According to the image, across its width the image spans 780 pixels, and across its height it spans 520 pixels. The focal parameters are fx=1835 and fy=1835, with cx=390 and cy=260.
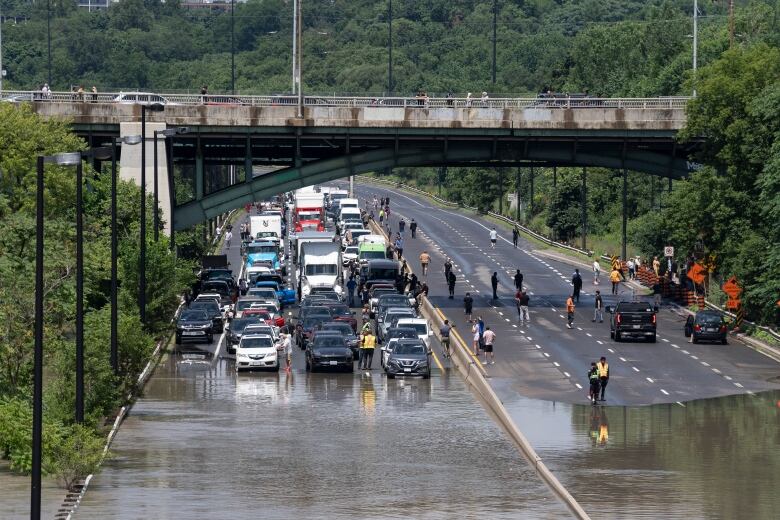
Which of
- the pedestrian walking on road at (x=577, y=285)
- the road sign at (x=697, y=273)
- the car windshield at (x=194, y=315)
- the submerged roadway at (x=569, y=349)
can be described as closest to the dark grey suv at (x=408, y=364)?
the submerged roadway at (x=569, y=349)

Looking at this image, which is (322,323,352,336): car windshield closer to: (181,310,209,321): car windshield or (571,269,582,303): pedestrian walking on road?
(181,310,209,321): car windshield

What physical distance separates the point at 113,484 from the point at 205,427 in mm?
9379

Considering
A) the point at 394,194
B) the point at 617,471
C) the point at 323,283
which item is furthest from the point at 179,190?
the point at 617,471

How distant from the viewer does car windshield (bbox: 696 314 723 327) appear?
69188mm

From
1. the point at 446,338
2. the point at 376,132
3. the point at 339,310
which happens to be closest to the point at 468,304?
the point at 339,310

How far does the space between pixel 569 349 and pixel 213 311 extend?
14.7m

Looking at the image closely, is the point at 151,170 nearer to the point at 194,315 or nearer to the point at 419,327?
the point at 194,315

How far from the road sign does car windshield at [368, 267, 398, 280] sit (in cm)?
1453

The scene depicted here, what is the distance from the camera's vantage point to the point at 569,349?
222ft

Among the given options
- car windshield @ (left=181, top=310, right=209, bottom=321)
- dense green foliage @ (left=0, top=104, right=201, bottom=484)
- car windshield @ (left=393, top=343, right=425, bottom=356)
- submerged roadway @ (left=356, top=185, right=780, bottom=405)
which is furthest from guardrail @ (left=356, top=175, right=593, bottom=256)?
car windshield @ (left=393, top=343, right=425, bottom=356)

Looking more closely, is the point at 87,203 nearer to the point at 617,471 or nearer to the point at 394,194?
the point at 617,471

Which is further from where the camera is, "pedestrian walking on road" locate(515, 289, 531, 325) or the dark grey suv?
"pedestrian walking on road" locate(515, 289, 531, 325)

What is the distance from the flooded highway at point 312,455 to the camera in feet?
123

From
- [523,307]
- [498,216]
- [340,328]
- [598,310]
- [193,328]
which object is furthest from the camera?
[498,216]
